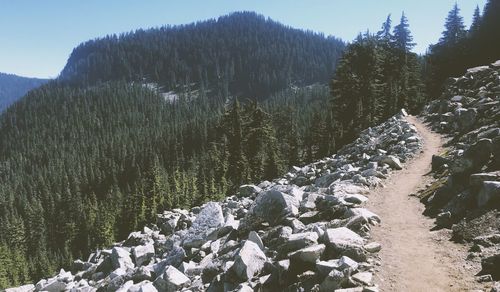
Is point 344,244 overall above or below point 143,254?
above

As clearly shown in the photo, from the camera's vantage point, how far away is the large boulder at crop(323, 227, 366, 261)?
36.3 ft

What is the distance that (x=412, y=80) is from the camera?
75.5 meters

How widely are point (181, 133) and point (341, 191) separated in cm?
16985

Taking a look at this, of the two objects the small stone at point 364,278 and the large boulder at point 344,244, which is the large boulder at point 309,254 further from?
the small stone at point 364,278

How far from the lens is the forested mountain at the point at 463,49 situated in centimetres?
6562

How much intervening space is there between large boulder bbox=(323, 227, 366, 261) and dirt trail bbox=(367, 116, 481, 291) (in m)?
0.68

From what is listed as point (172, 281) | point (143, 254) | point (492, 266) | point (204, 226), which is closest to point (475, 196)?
point (492, 266)

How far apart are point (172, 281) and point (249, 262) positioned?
359 cm

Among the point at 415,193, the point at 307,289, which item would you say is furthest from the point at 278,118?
the point at 307,289

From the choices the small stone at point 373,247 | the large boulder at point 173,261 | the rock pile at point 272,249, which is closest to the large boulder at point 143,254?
the rock pile at point 272,249

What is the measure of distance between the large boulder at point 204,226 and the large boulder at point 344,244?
27.0ft

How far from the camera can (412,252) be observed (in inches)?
472

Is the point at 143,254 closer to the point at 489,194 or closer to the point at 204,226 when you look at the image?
the point at 204,226

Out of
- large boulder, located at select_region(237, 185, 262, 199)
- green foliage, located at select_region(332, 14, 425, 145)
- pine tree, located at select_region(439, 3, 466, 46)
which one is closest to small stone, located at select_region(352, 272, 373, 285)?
large boulder, located at select_region(237, 185, 262, 199)
